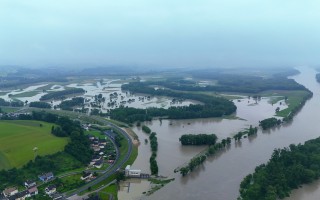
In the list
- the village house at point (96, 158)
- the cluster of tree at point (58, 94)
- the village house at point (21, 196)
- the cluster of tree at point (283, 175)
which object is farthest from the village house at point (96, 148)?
the cluster of tree at point (58, 94)

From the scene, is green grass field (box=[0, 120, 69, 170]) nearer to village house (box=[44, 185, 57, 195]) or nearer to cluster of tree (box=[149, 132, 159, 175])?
village house (box=[44, 185, 57, 195])

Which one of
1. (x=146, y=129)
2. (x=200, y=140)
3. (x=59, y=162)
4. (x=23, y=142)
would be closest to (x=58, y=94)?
(x=146, y=129)

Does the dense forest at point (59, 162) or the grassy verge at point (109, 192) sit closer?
the grassy verge at point (109, 192)

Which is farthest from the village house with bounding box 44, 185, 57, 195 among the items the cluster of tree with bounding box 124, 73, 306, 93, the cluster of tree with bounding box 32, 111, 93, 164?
the cluster of tree with bounding box 124, 73, 306, 93

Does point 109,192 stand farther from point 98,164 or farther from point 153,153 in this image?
point 153,153

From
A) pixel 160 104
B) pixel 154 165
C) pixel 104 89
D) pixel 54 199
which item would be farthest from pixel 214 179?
pixel 104 89

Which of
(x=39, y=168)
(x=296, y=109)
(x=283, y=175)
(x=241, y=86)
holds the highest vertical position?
(x=241, y=86)

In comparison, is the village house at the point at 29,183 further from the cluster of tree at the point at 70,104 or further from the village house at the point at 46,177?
the cluster of tree at the point at 70,104
